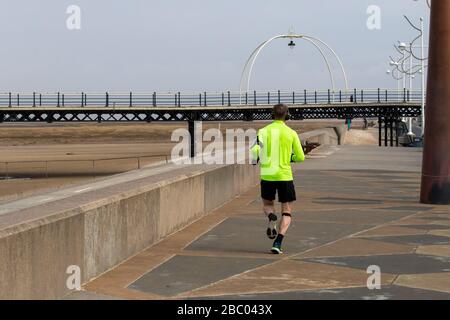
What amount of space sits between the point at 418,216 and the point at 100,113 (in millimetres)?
73989

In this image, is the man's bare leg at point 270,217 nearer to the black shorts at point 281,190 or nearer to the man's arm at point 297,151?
the black shorts at point 281,190

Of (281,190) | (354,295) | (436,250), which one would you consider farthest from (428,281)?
(281,190)

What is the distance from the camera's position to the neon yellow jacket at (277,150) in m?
8.44

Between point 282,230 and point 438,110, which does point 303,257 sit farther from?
point 438,110

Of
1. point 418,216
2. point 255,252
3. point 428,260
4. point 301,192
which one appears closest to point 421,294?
point 428,260

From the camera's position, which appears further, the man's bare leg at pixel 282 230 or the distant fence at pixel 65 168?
the distant fence at pixel 65 168

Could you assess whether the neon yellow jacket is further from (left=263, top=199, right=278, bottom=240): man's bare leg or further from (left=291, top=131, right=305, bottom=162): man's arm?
(left=263, top=199, right=278, bottom=240): man's bare leg

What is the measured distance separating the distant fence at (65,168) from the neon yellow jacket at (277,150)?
36.0m

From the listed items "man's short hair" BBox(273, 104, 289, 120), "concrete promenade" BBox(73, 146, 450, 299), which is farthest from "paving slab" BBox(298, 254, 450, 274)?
"man's short hair" BBox(273, 104, 289, 120)


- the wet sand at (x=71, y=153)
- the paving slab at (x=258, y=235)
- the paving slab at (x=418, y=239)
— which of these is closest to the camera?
the paving slab at (x=258, y=235)

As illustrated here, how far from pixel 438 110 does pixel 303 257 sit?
18.1 ft

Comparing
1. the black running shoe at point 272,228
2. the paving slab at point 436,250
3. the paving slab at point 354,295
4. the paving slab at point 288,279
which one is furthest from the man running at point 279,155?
the paving slab at point 354,295
